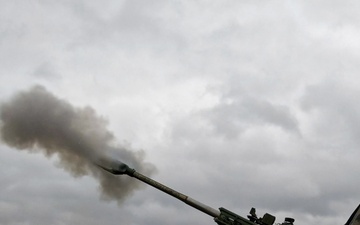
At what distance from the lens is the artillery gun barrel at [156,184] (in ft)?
67.7

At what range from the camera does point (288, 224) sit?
19062 millimetres

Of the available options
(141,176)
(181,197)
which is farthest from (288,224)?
(141,176)

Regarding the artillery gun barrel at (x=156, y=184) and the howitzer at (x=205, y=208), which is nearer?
the howitzer at (x=205, y=208)

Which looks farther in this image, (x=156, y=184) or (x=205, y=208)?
(x=156, y=184)

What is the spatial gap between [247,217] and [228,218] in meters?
0.83

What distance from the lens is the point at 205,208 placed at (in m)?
20.7

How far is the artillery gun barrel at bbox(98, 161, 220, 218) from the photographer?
20.6 metres

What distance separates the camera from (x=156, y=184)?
21.2 m

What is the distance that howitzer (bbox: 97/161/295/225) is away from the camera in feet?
63.1

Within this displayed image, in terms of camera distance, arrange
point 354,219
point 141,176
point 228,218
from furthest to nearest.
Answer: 1. point 141,176
2. point 228,218
3. point 354,219

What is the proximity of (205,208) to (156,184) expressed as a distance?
2.54 m

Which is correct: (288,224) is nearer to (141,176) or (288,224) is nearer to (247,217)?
(247,217)

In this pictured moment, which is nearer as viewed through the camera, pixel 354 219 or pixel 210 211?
pixel 354 219

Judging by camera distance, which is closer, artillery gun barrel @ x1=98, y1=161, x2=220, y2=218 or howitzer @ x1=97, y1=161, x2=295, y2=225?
howitzer @ x1=97, y1=161, x2=295, y2=225
